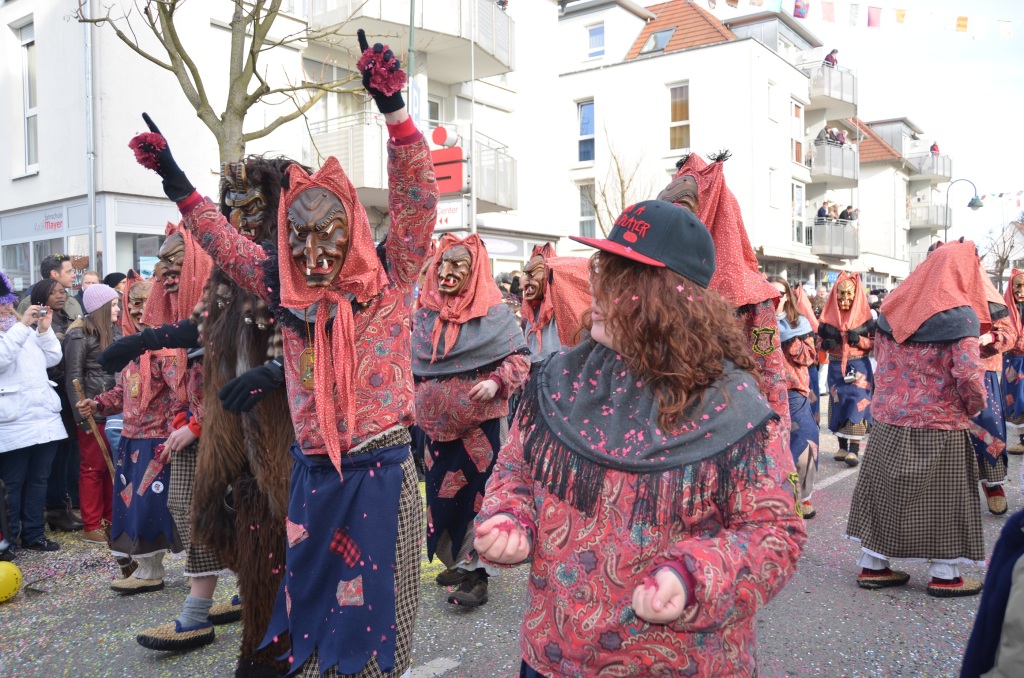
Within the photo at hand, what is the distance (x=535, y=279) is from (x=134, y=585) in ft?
11.4

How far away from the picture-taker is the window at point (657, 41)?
27641mm

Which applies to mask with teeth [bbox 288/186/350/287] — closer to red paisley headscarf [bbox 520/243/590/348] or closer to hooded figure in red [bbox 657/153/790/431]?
hooded figure in red [bbox 657/153/790/431]

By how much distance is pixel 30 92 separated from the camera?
14.8 meters

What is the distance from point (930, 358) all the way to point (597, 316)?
12.3 feet

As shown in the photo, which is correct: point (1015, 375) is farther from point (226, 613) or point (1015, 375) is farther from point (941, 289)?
point (226, 613)

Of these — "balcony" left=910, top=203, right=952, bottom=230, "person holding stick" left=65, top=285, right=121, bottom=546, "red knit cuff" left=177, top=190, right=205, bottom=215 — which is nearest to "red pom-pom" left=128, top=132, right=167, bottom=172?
"red knit cuff" left=177, top=190, right=205, bottom=215

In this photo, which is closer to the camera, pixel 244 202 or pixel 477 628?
pixel 244 202

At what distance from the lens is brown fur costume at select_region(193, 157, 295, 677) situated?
3.20 meters

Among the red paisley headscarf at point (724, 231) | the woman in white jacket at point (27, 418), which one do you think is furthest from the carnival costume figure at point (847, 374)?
the woman in white jacket at point (27, 418)

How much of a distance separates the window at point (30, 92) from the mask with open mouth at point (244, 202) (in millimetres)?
13748

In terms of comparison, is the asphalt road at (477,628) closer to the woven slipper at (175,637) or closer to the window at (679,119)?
the woven slipper at (175,637)

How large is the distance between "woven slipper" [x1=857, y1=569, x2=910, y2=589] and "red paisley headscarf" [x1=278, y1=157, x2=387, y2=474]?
354 centimetres

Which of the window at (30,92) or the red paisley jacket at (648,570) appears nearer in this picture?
the red paisley jacket at (648,570)

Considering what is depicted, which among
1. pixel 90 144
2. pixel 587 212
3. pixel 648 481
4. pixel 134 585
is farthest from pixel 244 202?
pixel 587 212
